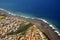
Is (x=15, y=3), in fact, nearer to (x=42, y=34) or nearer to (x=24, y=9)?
(x=24, y=9)

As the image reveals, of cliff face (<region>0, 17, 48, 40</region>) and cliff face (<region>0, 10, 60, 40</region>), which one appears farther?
cliff face (<region>0, 10, 60, 40</region>)

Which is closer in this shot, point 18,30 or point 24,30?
point 18,30

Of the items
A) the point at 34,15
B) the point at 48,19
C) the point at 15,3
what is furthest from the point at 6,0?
the point at 48,19

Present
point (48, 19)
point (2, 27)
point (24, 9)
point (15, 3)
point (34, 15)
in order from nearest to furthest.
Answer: point (2, 27), point (48, 19), point (34, 15), point (24, 9), point (15, 3)

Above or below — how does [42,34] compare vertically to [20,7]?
below

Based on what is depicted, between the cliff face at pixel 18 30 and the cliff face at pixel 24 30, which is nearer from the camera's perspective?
the cliff face at pixel 18 30

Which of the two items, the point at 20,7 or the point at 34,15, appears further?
the point at 20,7

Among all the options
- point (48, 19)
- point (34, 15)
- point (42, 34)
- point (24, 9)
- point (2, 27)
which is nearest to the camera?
point (42, 34)
